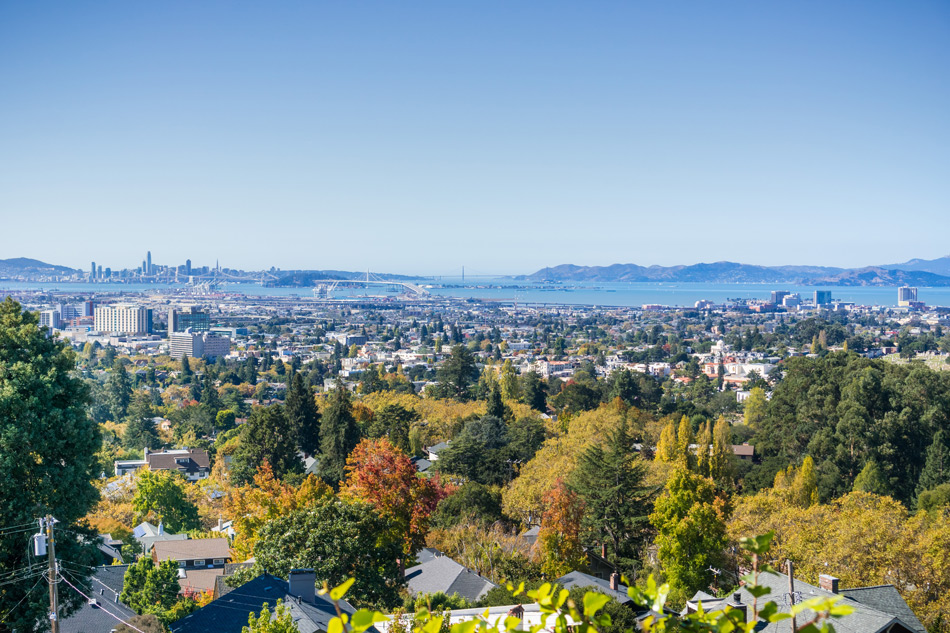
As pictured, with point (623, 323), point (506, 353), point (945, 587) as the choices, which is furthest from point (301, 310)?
point (945, 587)

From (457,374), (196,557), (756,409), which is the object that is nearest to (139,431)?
(457,374)

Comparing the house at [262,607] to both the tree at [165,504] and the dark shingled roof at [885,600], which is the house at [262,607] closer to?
the dark shingled roof at [885,600]

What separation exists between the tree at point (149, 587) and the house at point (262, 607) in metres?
3.98

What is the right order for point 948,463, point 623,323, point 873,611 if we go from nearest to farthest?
point 873,611, point 948,463, point 623,323

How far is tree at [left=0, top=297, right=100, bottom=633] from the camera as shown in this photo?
10508 millimetres

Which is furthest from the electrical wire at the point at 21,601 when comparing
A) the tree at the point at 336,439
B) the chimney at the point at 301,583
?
the tree at the point at 336,439

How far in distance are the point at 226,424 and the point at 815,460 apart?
98.1 feet

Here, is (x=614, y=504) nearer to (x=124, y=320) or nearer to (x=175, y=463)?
(x=175, y=463)

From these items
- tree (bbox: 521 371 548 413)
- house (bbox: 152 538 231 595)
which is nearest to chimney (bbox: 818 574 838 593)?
house (bbox: 152 538 231 595)

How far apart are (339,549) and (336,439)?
12781 millimetres

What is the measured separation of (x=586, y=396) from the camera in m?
40.1

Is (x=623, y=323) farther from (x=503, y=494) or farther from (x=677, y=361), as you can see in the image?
(x=503, y=494)

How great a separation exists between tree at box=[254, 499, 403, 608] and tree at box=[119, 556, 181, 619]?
2.15 m

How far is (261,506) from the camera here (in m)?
19.8
